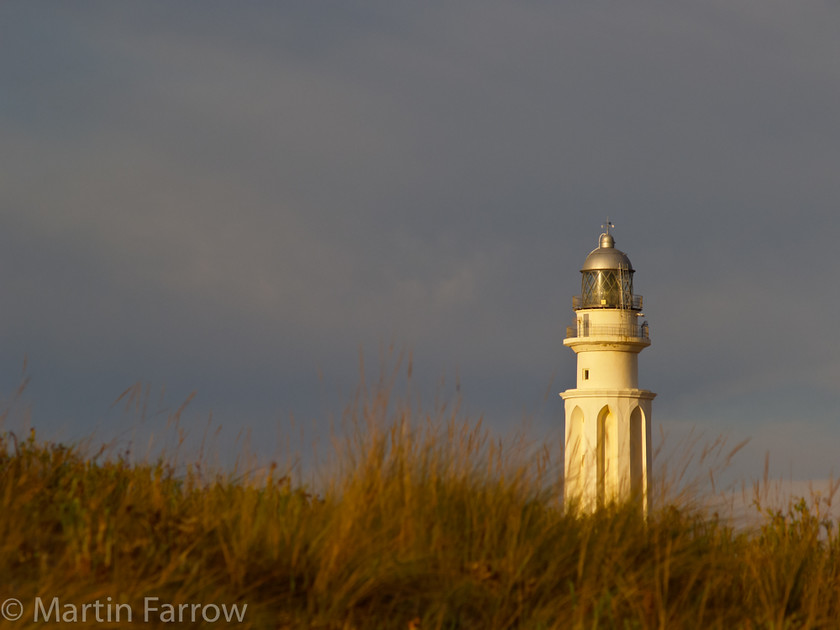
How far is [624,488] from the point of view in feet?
22.2

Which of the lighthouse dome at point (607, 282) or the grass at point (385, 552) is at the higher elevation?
the lighthouse dome at point (607, 282)

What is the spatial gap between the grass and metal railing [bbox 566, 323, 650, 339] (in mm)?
26206

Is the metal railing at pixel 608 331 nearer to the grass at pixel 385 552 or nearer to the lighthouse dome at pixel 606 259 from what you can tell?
the lighthouse dome at pixel 606 259

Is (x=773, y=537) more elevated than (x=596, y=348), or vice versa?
(x=596, y=348)

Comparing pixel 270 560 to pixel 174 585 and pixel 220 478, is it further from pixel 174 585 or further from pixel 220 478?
pixel 220 478

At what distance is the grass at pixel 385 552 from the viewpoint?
464cm

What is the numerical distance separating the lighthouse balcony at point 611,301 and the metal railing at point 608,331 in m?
0.60

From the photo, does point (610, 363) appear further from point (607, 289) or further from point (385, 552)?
point (385, 552)

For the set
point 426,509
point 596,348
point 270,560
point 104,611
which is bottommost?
point 104,611

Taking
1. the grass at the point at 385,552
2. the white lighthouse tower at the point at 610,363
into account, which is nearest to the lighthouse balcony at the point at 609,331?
the white lighthouse tower at the point at 610,363

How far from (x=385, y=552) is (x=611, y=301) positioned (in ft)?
93.9

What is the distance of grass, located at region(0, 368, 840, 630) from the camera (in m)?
4.64

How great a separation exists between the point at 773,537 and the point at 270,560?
365cm

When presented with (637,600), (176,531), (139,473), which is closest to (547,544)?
(637,600)
